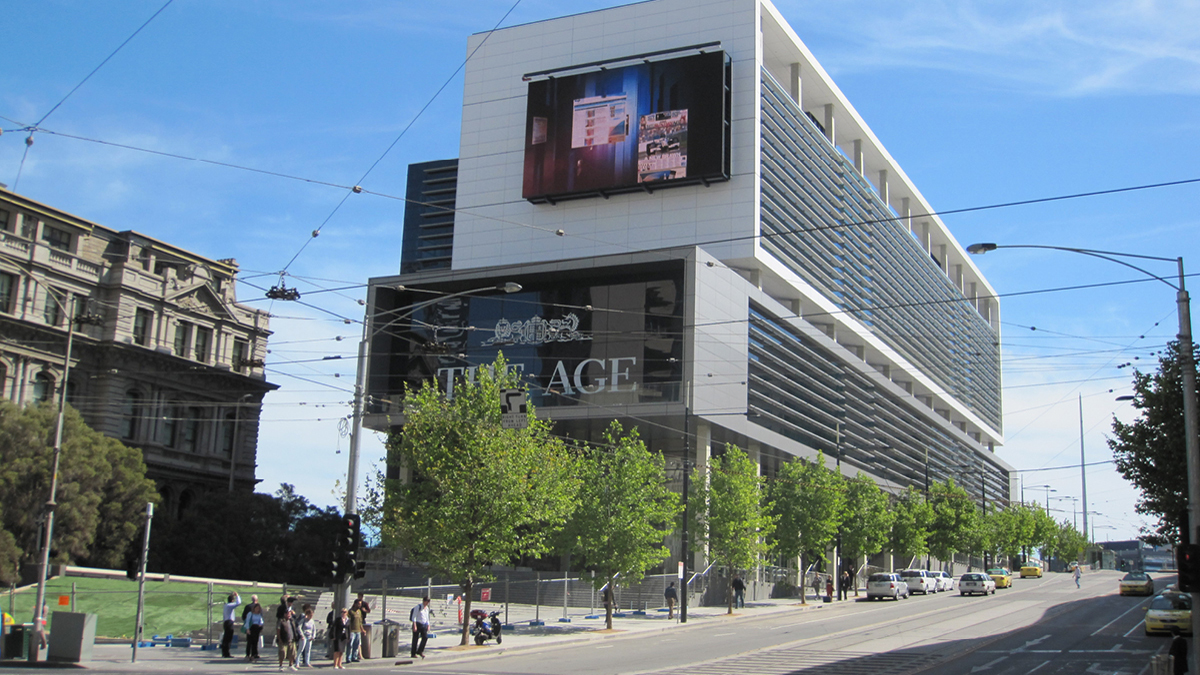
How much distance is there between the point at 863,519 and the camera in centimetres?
7056

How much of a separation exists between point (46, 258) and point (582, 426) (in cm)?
3735

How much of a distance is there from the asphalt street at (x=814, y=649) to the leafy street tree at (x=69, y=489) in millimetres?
26606

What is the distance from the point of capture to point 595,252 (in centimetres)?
8088

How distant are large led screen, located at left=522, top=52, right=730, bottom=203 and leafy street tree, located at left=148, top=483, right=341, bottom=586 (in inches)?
1193

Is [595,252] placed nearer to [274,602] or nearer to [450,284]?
[450,284]

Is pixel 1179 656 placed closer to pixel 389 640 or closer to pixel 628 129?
pixel 389 640

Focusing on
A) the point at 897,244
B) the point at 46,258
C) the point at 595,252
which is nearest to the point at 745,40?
the point at 595,252

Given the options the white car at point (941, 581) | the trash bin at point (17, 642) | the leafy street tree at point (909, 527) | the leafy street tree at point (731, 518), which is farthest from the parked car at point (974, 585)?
the trash bin at point (17, 642)

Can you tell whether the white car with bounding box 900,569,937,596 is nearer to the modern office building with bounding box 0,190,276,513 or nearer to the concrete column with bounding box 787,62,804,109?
the concrete column with bounding box 787,62,804,109

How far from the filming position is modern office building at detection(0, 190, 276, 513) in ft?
226

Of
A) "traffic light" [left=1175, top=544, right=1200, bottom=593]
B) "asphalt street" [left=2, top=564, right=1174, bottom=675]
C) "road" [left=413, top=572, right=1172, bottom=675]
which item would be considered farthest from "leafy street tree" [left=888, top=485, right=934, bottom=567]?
"traffic light" [left=1175, top=544, right=1200, bottom=593]

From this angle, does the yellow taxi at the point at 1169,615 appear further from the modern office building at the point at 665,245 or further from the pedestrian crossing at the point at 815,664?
the modern office building at the point at 665,245

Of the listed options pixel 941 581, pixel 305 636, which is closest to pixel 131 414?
pixel 305 636

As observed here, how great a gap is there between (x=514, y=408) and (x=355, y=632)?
9.57 metres
